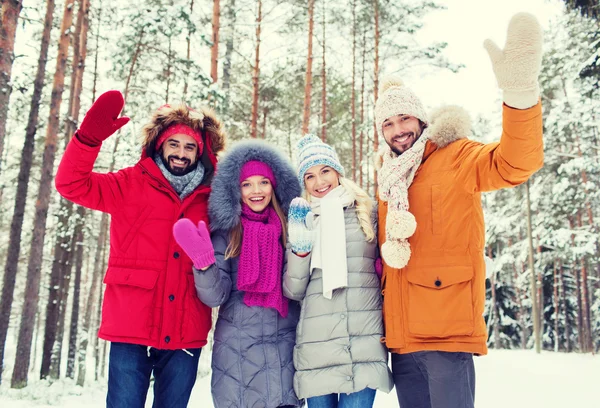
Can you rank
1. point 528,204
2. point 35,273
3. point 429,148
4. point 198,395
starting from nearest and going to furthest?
point 429,148, point 198,395, point 35,273, point 528,204

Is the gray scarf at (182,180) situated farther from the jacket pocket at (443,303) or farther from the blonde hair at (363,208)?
the jacket pocket at (443,303)

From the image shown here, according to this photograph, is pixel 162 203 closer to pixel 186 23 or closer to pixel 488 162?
pixel 488 162

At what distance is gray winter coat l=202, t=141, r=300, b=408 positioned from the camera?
2.83m

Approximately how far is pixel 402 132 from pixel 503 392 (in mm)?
6774

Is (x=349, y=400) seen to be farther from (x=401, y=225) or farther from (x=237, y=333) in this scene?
(x=401, y=225)

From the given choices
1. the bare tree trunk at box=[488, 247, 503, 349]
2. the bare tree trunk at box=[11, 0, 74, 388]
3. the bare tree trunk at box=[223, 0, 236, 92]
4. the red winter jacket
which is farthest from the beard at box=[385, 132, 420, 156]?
the bare tree trunk at box=[488, 247, 503, 349]

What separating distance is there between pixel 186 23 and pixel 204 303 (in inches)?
235

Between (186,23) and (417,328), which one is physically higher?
(186,23)

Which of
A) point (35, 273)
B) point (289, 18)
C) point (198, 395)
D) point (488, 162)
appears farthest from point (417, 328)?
point (289, 18)

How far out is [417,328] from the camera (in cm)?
254

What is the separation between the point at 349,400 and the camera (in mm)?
2740

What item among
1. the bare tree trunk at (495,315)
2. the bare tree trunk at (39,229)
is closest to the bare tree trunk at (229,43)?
the bare tree trunk at (39,229)

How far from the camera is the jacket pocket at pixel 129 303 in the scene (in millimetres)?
2809

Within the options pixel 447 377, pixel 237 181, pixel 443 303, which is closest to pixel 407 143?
pixel 443 303
